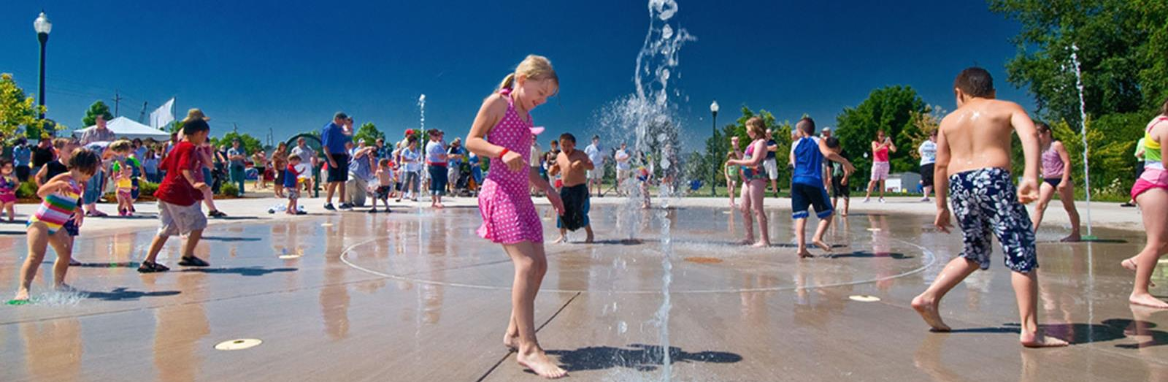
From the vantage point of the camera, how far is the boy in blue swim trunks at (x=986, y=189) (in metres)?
3.43

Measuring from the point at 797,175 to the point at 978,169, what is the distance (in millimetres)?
3559

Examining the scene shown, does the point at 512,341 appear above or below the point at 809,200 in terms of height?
below

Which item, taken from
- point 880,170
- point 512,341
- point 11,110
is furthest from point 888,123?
point 512,341

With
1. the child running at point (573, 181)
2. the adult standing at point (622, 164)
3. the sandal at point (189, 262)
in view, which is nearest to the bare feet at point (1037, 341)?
the child running at point (573, 181)

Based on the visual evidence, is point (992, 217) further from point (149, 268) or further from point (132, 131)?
point (132, 131)

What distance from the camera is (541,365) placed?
2943mm

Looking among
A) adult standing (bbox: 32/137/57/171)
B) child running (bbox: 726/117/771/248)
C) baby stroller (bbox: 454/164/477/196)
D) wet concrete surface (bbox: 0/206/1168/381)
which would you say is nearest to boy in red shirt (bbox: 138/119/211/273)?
wet concrete surface (bbox: 0/206/1168/381)

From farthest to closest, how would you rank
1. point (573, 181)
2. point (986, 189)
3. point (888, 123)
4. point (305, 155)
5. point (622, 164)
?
point (888, 123), point (305, 155), point (622, 164), point (573, 181), point (986, 189)

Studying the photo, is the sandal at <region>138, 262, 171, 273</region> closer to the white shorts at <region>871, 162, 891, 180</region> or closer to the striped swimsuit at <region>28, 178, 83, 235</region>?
the striped swimsuit at <region>28, 178, 83, 235</region>

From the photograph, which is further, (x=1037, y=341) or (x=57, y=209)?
(x=57, y=209)

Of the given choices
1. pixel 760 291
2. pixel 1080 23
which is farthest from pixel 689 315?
pixel 1080 23

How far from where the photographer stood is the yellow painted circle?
335 cm

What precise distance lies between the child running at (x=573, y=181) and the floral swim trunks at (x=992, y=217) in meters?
4.22

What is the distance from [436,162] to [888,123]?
5239 cm
